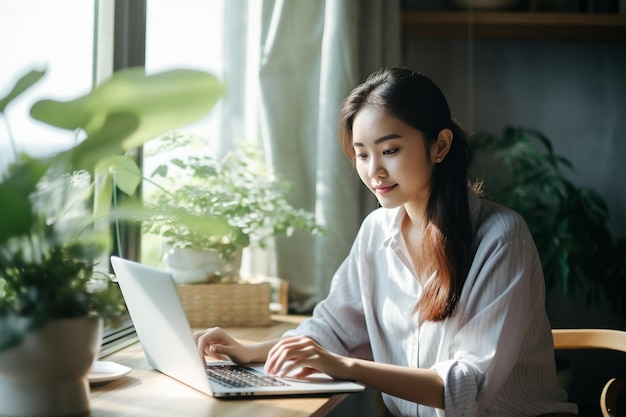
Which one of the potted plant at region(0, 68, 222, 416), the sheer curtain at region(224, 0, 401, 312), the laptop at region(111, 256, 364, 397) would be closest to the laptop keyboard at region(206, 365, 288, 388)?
the laptop at region(111, 256, 364, 397)

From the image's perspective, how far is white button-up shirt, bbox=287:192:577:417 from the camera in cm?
149

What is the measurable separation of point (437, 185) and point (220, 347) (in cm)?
54

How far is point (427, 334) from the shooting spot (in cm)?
167

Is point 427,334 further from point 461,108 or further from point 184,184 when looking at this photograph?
point 461,108

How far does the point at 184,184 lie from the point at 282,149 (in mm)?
446

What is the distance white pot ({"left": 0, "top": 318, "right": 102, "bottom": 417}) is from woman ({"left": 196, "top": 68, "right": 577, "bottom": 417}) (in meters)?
0.38

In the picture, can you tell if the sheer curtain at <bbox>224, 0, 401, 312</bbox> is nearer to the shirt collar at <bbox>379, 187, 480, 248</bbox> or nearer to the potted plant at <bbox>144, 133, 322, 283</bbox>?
the potted plant at <bbox>144, 133, 322, 283</bbox>

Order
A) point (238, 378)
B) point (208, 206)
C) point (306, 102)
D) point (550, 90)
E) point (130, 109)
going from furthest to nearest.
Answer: point (550, 90) < point (306, 102) < point (208, 206) < point (238, 378) < point (130, 109)

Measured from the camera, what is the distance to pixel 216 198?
2.11 metres

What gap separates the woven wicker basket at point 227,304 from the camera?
2123 mm

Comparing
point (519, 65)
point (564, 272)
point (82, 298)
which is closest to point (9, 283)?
point (82, 298)

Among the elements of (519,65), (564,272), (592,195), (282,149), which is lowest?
(564,272)

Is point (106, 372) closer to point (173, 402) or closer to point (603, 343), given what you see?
point (173, 402)

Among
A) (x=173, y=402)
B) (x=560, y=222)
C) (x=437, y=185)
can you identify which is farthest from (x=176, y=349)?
(x=560, y=222)
